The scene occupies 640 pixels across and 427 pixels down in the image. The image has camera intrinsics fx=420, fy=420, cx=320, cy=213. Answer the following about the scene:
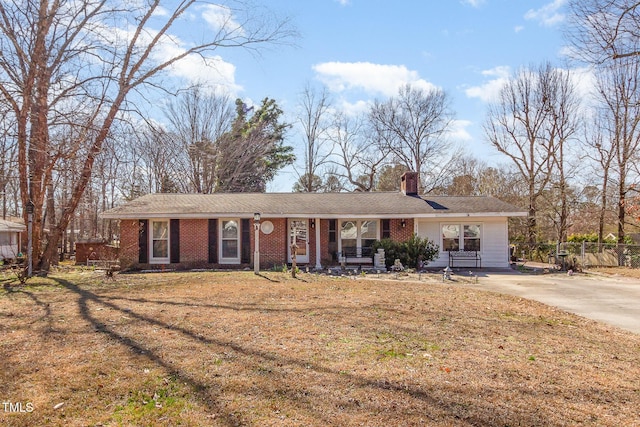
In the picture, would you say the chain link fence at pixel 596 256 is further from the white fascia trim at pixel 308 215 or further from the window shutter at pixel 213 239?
the window shutter at pixel 213 239

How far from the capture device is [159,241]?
683 inches

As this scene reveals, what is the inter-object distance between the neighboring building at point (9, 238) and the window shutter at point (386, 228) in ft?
73.9

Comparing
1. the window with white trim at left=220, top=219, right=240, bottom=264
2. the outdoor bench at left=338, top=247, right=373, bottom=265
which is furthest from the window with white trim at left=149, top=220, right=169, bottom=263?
the outdoor bench at left=338, top=247, right=373, bottom=265

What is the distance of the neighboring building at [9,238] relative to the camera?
86.3ft

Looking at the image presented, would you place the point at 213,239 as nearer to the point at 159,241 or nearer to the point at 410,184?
the point at 159,241

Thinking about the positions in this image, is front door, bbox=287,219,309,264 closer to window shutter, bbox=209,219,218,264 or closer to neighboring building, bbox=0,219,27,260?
window shutter, bbox=209,219,218,264

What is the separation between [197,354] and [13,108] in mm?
7480

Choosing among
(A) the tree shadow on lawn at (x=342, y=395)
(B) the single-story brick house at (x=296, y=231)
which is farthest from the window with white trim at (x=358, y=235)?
(A) the tree shadow on lawn at (x=342, y=395)

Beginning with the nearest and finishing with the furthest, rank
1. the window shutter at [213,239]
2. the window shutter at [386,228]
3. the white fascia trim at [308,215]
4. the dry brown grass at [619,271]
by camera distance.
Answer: the dry brown grass at [619,271], the white fascia trim at [308,215], the window shutter at [213,239], the window shutter at [386,228]

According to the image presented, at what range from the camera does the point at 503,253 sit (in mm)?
18000

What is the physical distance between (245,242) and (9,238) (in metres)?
21.0

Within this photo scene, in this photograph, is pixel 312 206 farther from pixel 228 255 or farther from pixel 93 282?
pixel 93 282

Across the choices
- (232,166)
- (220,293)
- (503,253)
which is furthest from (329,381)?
(232,166)

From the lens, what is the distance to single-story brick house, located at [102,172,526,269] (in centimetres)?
1712
